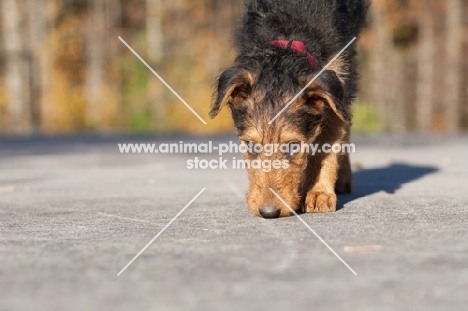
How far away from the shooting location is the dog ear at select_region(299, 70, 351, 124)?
212 inches

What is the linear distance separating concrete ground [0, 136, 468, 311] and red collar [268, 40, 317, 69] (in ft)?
3.33

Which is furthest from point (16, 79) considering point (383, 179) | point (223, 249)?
point (223, 249)

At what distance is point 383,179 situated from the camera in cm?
792

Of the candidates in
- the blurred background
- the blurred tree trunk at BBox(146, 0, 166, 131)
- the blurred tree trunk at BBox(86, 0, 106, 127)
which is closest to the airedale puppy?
the blurred background

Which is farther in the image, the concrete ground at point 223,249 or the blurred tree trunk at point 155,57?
the blurred tree trunk at point 155,57

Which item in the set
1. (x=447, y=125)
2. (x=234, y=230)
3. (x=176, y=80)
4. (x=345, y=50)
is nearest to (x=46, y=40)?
(x=176, y=80)

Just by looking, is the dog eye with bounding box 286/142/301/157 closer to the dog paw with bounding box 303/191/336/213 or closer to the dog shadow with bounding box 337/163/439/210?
the dog paw with bounding box 303/191/336/213

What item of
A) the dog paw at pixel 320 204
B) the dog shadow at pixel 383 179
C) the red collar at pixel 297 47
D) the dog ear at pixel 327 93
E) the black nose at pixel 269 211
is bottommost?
the dog shadow at pixel 383 179

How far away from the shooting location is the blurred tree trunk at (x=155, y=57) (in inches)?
869

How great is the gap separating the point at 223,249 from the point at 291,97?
5.19 ft

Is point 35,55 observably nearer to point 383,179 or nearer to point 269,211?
point 383,179

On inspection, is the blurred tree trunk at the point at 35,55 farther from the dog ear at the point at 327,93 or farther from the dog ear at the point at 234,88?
the dog ear at the point at 327,93

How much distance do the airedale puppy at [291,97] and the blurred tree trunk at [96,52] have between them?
15916 mm

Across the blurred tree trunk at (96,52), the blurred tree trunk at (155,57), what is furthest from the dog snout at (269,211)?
the blurred tree trunk at (96,52)
